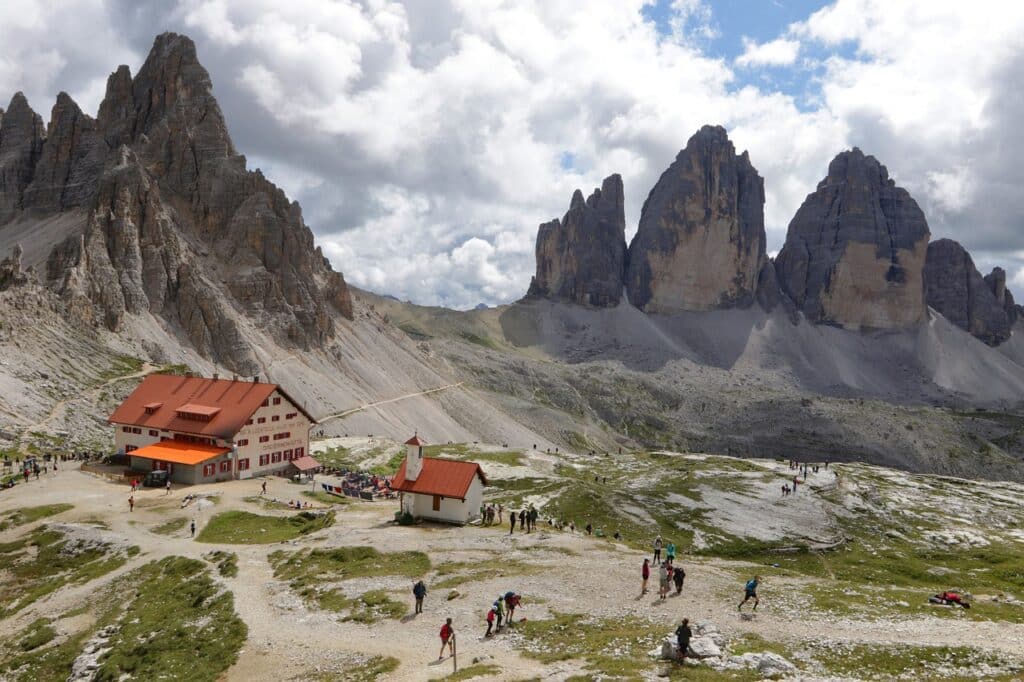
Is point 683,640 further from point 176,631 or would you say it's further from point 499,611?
point 176,631

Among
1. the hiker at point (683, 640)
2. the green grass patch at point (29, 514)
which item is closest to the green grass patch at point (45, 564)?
the green grass patch at point (29, 514)

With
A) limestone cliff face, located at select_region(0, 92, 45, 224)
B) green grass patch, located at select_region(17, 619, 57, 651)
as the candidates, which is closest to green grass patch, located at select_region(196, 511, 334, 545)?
green grass patch, located at select_region(17, 619, 57, 651)

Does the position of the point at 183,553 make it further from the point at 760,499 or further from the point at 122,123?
the point at 122,123

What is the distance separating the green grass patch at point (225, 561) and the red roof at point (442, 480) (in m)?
14.6

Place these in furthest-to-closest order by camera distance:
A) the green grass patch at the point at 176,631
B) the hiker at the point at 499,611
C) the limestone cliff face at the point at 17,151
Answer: the limestone cliff face at the point at 17,151 < the green grass patch at the point at 176,631 < the hiker at the point at 499,611

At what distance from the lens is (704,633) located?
2886 cm

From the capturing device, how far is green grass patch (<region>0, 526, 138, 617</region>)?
46.9 metres

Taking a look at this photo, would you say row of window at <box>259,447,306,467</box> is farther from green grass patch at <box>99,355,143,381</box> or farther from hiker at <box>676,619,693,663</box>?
hiker at <box>676,619,693,663</box>

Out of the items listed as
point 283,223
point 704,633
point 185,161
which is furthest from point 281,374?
point 704,633

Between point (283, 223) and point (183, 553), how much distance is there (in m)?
136

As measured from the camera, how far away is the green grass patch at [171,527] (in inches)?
2189

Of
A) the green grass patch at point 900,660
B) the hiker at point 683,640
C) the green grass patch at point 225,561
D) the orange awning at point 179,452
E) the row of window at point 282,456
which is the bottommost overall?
the green grass patch at point 225,561

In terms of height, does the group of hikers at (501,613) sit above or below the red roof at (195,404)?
below

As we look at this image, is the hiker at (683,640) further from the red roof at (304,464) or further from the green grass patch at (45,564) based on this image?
the red roof at (304,464)
